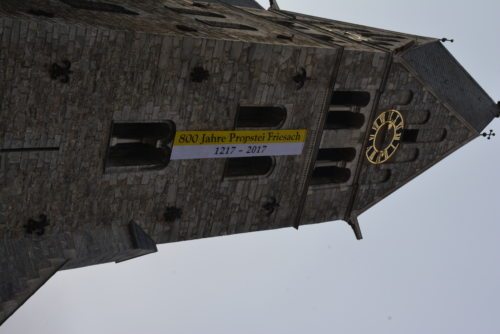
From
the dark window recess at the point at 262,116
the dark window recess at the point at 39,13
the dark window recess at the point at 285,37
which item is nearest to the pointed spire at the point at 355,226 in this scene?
the dark window recess at the point at 262,116

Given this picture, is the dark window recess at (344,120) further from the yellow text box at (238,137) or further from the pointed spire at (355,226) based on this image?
the pointed spire at (355,226)

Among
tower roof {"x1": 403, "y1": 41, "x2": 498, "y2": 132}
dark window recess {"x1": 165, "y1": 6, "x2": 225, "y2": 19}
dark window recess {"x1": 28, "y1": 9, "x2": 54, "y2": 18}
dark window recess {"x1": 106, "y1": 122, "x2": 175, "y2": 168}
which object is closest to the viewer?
dark window recess {"x1": 28, "y1": 9, "x2": 54, "y2": 18}

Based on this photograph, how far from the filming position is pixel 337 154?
2514 centimetres

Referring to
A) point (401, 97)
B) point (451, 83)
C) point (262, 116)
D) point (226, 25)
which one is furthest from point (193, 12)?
point (451, 83)

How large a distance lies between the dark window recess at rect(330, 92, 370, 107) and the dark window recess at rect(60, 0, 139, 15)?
6.47 metres

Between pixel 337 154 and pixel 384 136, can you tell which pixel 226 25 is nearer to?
pixel 337 154

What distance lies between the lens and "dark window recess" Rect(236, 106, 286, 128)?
2233cm

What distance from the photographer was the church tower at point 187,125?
1759cm

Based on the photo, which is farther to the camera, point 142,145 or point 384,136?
point 384,136

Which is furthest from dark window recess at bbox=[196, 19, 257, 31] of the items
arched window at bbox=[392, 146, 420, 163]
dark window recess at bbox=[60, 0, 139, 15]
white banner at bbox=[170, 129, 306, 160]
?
arched window at bbox=[392, 146, 420, 163]

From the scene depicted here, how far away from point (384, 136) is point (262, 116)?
14.4 feet

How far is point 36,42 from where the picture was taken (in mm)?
16891

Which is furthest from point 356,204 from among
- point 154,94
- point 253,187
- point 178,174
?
point 154,94

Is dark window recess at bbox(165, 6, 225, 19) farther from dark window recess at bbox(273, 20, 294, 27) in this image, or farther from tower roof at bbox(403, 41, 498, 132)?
tower roof at bbox(403, 41, 498, 132)
